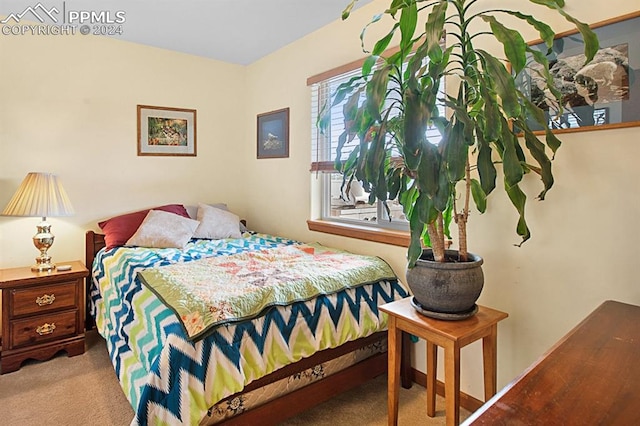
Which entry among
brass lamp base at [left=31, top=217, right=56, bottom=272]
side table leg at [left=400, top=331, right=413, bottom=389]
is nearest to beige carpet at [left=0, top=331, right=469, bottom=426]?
side table leg at [left=400, top=331, right=413, bottom=389]

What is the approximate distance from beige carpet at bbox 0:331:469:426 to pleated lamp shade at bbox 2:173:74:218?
1.01 metres

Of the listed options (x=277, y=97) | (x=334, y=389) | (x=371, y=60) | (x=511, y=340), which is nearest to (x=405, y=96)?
(x=371, y=60)

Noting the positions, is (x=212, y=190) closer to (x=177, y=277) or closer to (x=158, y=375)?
(x=177, y=277)

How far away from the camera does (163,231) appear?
2936 mm

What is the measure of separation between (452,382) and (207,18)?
2791mm

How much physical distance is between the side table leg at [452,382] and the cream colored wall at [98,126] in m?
2.84

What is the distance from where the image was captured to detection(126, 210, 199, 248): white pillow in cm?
286

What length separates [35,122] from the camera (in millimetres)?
2838

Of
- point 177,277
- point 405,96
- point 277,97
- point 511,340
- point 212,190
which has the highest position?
point 277,97

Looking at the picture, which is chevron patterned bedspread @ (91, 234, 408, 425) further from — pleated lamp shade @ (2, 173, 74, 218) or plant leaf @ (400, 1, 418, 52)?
plant leaf @ (400, 1, 418, 52)

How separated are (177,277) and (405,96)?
55.1 inches

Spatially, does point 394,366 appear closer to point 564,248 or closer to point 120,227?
point 564,248

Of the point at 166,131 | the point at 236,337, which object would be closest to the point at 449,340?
the point at 236,337

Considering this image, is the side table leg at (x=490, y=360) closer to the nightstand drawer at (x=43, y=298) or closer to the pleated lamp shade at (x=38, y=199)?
the nightstand drawer at (x=43, y=298)
